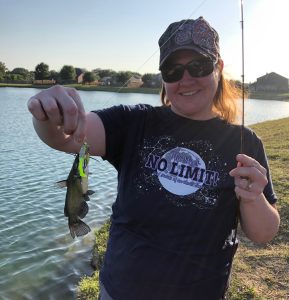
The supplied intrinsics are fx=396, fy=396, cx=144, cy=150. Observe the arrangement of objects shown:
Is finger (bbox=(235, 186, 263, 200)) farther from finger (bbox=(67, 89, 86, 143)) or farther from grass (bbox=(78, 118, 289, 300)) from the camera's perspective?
grass (bbox=(78, 118, 289, 300))

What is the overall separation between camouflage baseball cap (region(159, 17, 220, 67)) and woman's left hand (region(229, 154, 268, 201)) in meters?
0.75

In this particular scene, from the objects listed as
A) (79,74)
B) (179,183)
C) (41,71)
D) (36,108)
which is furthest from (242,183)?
(79,74)

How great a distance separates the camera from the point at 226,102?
8.84ft

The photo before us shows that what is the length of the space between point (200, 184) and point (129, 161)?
447 millimetres

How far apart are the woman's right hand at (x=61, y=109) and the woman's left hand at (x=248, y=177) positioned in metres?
0.80

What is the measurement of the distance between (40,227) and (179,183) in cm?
687

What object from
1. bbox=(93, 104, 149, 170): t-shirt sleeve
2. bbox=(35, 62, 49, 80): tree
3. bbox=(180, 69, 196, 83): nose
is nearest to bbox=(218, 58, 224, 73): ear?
bbox=(180, 69, 196, 83): nose

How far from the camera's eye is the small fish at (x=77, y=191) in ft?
6.31

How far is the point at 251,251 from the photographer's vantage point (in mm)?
5457

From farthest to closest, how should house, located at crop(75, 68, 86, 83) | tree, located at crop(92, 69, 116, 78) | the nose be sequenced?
tree, located at crop(92, 69, 116, 78) → house, located at crop(75, 68, 86, 83) → the nose

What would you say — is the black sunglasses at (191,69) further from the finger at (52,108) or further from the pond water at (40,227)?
the pond water at (40,227)

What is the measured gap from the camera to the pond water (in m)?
6.28

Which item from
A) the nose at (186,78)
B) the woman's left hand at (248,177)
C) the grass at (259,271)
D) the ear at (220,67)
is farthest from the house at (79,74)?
the woman's left hand at (248,177)

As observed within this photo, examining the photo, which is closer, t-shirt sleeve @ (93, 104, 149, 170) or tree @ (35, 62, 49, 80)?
t-shirt sleeve @ (93, 104, 149, 170)
